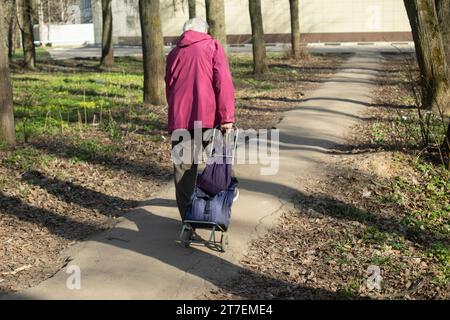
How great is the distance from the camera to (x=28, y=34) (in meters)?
28.0

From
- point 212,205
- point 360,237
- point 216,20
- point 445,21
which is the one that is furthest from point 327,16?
point 212,205

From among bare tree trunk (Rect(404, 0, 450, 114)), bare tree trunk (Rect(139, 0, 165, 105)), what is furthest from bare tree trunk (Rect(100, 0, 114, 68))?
bare tree trunk (Rect(404, 0, 450, 114))

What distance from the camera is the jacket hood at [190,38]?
20.6 feet

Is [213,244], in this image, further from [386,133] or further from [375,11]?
[375,11]

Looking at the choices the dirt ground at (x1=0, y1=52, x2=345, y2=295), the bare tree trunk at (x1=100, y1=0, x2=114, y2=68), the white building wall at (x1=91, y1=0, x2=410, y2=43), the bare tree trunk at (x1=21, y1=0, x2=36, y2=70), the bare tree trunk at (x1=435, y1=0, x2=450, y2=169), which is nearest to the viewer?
the dirt ground at (x1=0, y1=52, x2=345, y2=295)

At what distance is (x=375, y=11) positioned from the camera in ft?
177

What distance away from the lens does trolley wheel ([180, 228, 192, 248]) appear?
21.0ft

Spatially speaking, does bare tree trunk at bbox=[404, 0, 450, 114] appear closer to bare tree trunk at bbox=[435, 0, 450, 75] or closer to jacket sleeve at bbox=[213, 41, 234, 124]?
bare tree trunk at bbox=[435, 0, 450, 75]

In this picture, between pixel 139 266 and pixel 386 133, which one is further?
pixel 386 133

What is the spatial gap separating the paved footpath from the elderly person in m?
1.22

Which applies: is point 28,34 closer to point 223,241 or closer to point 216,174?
point 216,174
